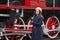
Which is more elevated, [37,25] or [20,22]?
[37,25]

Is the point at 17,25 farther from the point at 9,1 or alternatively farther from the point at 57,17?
the point at 57,17

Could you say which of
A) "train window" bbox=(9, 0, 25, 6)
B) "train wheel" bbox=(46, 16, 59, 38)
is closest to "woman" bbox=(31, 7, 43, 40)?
"train window" bbox=(9, 0, 25, 6)

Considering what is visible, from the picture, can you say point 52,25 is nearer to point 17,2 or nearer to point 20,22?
point 20,22

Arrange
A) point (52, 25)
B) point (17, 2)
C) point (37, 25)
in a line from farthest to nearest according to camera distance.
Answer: point (52, 25)
point (17, 2)
point (37, 25)

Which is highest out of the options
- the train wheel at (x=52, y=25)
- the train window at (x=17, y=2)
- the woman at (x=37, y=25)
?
the train window at (x=17, y=2)

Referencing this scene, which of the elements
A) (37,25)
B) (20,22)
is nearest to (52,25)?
(20,22)

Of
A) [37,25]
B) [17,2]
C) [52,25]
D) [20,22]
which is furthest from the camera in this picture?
[52,25]

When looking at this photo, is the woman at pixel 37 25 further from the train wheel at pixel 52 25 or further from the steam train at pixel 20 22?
the train wheel at pixel 52 25

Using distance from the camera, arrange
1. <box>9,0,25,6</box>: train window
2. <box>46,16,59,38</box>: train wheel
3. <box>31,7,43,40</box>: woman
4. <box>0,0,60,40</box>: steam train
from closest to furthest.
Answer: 1. <box>31,7,43,40</box>: woman
2. <box>0,0,60,40</box>: steam train
3. <box>9,0,25,6</box>: train window
4. <box>46,16,59,38</box>: train wheel

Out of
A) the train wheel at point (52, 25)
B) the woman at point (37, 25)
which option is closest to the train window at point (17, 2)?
the train wheel at point (52, 25)

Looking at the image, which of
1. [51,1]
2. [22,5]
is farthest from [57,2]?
[22,5]

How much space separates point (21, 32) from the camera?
11680mm

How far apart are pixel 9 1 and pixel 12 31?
1.22 meters

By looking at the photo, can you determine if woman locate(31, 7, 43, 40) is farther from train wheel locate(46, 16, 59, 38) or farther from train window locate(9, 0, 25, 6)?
train wheel locate(46, 16, 59, 38)
